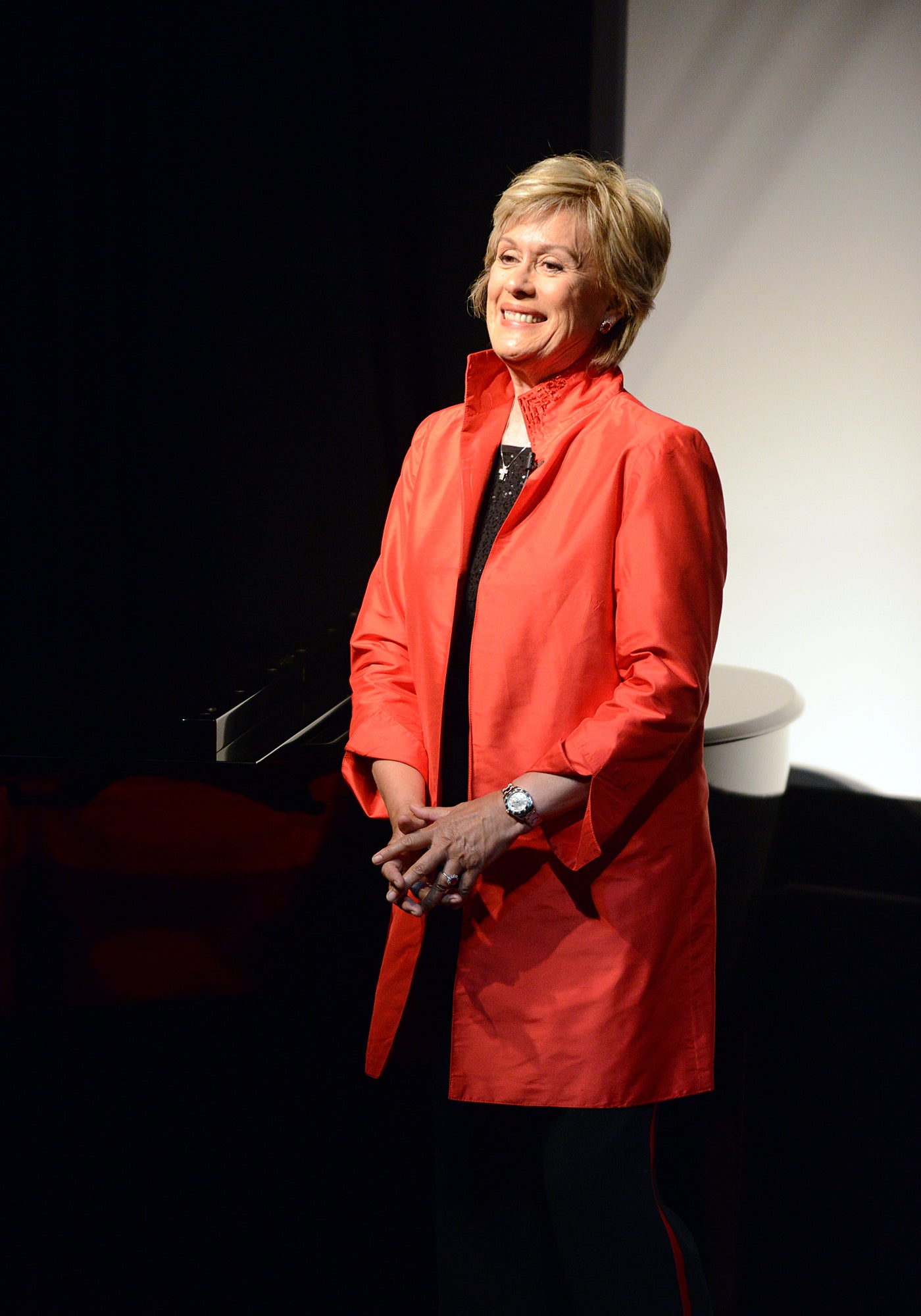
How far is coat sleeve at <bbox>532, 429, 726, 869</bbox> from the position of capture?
1.16 metres

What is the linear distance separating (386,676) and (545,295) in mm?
482

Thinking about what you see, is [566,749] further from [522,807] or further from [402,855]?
[402,855]

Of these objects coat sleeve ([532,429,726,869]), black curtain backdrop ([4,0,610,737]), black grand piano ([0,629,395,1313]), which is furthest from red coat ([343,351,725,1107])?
black curtain backdrop ([4,0,610,737])

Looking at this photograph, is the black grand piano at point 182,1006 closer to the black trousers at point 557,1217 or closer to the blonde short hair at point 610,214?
the black trousers at point 557,1217

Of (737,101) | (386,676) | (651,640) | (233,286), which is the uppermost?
(737,101)

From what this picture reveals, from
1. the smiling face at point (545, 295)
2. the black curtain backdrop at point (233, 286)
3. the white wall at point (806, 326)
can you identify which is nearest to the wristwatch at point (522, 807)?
the smiling face at point (545, 295)

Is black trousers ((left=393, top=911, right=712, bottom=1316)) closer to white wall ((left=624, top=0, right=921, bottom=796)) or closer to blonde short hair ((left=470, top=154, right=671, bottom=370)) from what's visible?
blonde short hair ((left=470, top=154, right=671, bottom=370))

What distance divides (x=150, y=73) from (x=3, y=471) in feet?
2.83

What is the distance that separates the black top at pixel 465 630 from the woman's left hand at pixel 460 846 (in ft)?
0.36

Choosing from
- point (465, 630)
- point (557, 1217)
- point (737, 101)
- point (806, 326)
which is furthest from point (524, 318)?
point (737, 101)

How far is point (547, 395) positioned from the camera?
131 centimetres

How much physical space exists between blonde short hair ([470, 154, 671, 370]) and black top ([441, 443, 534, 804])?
0.17 m

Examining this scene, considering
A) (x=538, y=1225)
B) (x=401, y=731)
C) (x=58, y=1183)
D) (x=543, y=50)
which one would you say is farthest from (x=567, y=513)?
(x=543, y=50)

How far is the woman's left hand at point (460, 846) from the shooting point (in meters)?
1.19
